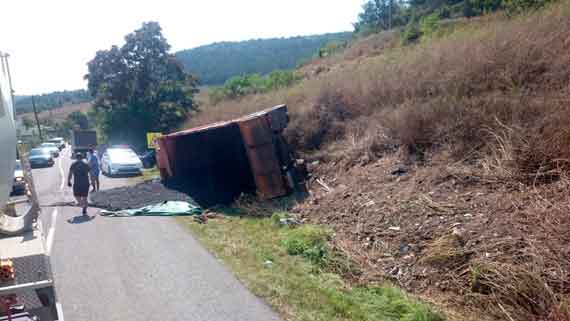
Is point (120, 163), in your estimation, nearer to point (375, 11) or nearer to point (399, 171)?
point (399, 171)

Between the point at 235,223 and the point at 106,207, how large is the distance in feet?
15.1

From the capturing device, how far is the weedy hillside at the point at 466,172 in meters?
5.11

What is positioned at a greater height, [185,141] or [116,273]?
[185,141]

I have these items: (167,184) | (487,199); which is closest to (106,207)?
(167,184)

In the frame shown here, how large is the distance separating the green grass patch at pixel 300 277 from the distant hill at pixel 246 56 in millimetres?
63023

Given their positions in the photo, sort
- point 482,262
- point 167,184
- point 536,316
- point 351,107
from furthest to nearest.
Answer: point 167,184 → point 351,107 → point 482,262 → point 536,316

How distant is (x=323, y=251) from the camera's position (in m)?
7.24

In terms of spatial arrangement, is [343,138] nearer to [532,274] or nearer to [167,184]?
[167,184]

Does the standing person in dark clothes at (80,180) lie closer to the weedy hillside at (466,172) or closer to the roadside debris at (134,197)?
the roadside debris at (134,197)

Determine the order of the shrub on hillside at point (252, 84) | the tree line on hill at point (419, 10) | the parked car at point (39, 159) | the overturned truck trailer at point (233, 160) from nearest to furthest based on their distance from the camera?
the overturned truck trailer at point (233, 160)
the tree line on hill at point (419, 10)
the shrub on hillside at point (252, 84)
the parked car at point (39, 159)

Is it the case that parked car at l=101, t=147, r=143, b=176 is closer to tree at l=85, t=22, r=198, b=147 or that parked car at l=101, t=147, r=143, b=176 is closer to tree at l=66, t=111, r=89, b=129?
tree at l=85, t=22, r=198, b=147

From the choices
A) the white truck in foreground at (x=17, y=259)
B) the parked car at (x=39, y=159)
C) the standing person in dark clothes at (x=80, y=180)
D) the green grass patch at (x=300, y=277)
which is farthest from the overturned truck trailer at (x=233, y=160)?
the parked car at (x=39, y=159)

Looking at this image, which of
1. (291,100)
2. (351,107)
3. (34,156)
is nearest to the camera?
(351,107)

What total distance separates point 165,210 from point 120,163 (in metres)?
12.3
